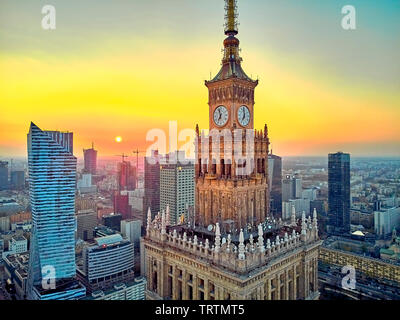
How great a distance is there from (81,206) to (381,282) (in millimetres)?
35636

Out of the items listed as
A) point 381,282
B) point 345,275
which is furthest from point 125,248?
point 381,282

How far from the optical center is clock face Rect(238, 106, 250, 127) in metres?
8.72

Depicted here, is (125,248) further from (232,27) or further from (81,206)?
(232,27)

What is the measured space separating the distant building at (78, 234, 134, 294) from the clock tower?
2745 centimetres

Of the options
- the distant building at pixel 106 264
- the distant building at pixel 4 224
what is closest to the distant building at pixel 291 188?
the distant building at pixel 106 264

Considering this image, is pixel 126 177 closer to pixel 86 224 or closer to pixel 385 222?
pixel 86 224

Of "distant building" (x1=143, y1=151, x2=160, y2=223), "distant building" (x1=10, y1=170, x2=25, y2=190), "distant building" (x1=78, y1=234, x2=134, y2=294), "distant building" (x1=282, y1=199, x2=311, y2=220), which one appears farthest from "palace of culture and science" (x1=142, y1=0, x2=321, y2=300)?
"distant building" (x1=143, y1=151, x2=160, y2=223)

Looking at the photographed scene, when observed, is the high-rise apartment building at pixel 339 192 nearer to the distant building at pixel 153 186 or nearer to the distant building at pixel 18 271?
the distant building at pixel 153 186

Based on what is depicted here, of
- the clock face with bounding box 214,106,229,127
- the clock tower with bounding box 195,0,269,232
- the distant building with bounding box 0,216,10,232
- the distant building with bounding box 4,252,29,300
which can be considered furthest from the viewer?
the distant building with bounding box 0,216,10,232

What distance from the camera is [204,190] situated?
905 centimetres

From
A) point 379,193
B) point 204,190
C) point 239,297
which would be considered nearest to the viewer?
point 239,297

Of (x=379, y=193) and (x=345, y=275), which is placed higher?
(x=379, y=193)

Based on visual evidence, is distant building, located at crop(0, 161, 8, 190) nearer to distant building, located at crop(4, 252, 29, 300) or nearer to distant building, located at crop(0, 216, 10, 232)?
distant building, located at crop(4, 252, 29, 300)

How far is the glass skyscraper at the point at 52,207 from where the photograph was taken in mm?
22281
